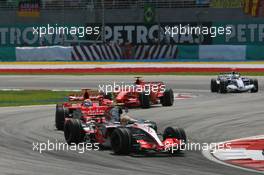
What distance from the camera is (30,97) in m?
31.5

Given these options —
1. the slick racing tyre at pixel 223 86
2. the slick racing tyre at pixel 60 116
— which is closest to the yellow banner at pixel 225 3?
the slick racing tyre at pixel 223 86

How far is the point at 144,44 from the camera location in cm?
5822

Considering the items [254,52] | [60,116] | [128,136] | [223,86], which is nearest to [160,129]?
[60,116]

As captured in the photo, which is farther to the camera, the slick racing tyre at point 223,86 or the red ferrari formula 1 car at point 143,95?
the slick racing tyre at point 223,86

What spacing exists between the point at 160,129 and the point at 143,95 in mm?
5758

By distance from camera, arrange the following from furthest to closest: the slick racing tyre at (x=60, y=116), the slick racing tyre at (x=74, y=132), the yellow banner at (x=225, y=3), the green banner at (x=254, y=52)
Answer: the yellow banner at (x=225, y=3) < the green banner at (x=254, y=52) < the slick racing tyre at (x=60, y=116) < the slick racing tyre at (x=74, y=132)

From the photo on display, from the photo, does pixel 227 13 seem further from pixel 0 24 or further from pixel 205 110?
pixel 205 110

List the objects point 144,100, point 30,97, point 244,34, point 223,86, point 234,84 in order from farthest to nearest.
→ point 244,34, point 234,84, point 223,86, point 30,97, point 144,100

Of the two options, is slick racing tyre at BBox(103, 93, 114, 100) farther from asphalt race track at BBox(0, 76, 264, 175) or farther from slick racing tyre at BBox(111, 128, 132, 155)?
slick racing tyre at BBox(111, 128, 132, 155)

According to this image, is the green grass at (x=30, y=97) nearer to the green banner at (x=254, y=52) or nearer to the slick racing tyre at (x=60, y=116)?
the slick racing tyre at (x=60, y=116)

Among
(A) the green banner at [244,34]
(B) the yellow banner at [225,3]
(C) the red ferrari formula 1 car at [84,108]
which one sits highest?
(B) the yellow banner at [225,3]

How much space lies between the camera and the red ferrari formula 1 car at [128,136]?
1523cm

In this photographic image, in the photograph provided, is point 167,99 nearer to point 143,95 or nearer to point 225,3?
point 143,95

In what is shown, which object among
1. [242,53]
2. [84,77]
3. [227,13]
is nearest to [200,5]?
[227,13]
